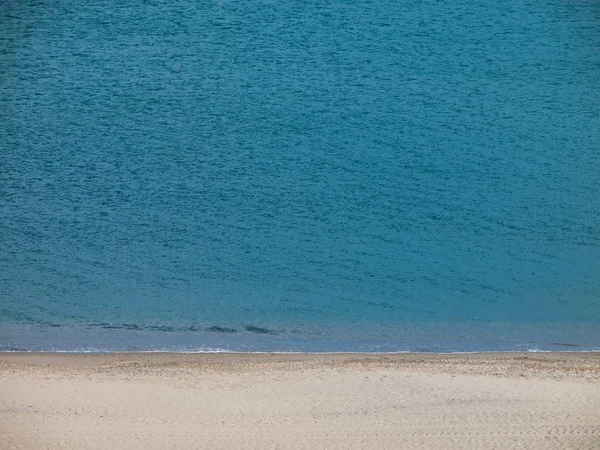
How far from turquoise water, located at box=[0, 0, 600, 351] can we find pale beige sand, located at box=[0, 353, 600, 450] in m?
1.10

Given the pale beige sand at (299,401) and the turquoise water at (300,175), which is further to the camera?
the turquoise water at (300,175)

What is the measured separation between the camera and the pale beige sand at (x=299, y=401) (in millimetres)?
11242

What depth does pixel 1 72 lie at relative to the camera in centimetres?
2920

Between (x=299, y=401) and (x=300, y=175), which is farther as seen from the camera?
(x=300, y=175)

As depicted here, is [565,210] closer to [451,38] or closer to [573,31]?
[451,38]

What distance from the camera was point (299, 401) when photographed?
12.5 m

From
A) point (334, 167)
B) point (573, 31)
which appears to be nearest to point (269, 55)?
point (334, 167)

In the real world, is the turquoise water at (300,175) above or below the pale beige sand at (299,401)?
above

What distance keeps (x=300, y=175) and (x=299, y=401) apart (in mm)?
10651

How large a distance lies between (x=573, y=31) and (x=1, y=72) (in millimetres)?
19051

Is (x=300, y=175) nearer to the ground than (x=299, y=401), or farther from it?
farther from it

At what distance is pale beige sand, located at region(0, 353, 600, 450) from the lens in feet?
36.9

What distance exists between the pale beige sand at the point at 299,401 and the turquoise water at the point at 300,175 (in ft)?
3.62

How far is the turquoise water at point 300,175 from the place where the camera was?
1628 cm
